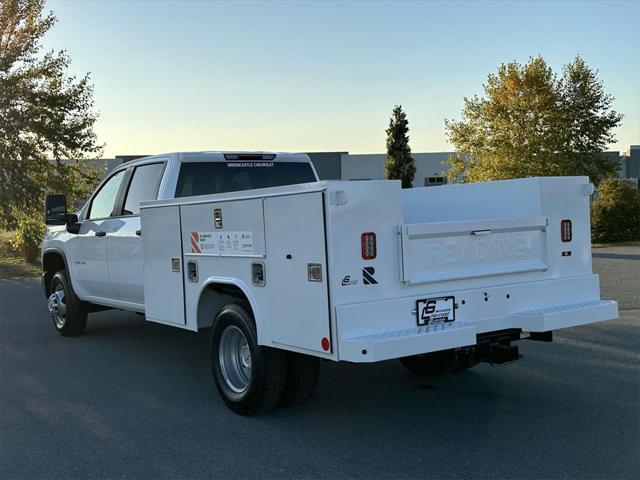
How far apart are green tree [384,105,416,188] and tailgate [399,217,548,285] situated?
3681 cm

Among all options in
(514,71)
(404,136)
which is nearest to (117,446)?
(514,71)

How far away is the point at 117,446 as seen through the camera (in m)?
4.90

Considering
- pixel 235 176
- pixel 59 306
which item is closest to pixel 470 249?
pixel 235 176

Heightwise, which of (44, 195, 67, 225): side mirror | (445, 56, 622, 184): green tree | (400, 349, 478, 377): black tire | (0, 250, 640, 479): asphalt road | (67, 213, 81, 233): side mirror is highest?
(445, 56, 622, 184): green tree

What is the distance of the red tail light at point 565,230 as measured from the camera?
18.7 ft

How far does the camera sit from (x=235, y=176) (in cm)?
751

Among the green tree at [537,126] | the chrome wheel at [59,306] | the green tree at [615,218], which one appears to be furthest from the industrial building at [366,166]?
the chrome wheel at [59,306]

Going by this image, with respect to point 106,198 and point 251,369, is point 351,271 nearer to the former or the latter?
point 251,369

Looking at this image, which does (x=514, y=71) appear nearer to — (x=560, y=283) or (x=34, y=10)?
(x=34, y=10)

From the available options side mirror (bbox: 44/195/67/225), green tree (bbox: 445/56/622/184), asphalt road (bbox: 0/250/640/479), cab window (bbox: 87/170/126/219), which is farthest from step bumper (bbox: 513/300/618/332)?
green tree (bbox: 445/56/622/184)

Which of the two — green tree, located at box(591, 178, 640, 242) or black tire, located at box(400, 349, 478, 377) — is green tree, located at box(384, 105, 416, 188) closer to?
green tree, located at box(591, 178, 640, 242)

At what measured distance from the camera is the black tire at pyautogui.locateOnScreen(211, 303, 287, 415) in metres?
5.24

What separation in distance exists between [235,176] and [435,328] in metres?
3.46

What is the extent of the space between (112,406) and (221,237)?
173 centimetres
